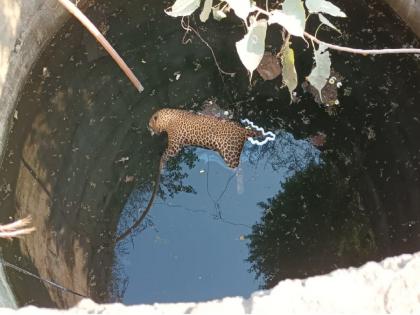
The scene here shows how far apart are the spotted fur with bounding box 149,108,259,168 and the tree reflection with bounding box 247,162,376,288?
1.11 feet

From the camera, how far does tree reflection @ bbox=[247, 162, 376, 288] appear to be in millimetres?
2793

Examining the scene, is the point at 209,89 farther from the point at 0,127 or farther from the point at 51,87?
the point at 0,127

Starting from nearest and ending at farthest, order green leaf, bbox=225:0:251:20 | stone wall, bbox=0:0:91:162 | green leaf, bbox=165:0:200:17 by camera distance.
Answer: green leaf, bbox=225:0:251:20, green leaf, bbox=165:0:200:17, stone wall, bbox=0:0:91:162

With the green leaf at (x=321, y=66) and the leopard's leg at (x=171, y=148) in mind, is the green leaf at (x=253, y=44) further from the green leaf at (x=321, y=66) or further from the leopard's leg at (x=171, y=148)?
the leopard's leg at (x=171, y=148)

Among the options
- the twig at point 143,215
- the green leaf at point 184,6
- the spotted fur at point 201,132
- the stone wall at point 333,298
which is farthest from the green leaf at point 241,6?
the twig at point 143,215

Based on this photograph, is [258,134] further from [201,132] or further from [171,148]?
[171,148]

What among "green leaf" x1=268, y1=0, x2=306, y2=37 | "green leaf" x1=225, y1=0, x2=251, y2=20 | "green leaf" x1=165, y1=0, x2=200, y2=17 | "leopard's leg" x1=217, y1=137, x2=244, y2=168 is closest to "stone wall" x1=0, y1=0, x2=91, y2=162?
"leopard's leg" x1=217, y1=137, x2=244, y2=168

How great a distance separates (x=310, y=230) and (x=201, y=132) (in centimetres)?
79

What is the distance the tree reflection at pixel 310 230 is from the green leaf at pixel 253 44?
1.43 metres

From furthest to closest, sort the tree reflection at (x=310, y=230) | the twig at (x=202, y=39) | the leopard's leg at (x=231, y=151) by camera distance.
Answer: the twig at (x=202, y=39) < the leopard's leg at (x=231, y=151) < the tree reflection at (x=310, y=230)

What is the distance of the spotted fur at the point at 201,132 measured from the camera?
3102mm

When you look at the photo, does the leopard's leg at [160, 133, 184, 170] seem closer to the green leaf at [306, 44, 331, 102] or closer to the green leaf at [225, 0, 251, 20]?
the green leaf at [306, 44, 331, 102]

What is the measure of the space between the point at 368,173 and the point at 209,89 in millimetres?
1018

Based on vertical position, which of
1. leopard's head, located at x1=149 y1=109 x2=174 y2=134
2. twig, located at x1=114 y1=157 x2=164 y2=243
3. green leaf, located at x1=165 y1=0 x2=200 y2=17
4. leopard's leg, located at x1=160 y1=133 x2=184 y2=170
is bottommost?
twig, located at x1=114 y1=157 x2=164 y2=243
